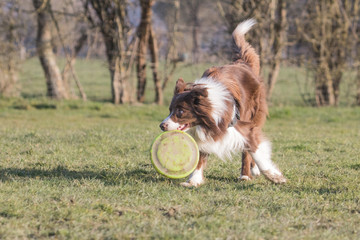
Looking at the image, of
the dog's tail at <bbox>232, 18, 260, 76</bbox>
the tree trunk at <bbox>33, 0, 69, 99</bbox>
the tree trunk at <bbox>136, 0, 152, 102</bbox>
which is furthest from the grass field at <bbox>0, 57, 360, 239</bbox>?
the tree trunk at <bbox>33, 0, 69, 99</bbox>

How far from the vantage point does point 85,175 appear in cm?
626

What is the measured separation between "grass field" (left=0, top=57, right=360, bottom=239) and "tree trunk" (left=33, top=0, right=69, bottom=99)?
7685 mm

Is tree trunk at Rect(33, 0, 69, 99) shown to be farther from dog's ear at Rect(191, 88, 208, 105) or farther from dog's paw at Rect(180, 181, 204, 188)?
dog's ear at Rect(191, 88, 208, 105)

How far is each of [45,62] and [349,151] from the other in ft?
40.8

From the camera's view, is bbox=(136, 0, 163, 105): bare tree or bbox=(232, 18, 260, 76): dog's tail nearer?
bbox=(232, 18, 260, 76): dog's tail

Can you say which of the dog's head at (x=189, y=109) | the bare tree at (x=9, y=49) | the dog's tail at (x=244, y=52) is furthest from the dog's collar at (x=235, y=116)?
the bare tree at (x=9, y=49)

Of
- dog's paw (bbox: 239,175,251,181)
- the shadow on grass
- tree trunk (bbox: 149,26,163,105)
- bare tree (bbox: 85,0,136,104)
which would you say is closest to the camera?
the shadow on grass

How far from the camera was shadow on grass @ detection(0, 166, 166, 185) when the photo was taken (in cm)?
600

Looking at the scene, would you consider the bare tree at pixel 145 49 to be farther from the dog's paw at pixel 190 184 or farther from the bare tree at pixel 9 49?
the dog's paw at pixel 190 184

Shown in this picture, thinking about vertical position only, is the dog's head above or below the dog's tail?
below

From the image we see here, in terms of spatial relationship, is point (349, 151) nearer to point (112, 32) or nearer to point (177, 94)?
point (177, 94)

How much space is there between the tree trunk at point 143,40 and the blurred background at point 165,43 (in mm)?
33

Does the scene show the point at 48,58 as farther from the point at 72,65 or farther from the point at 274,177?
the point at 274,177

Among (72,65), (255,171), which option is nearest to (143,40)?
(72,65)
